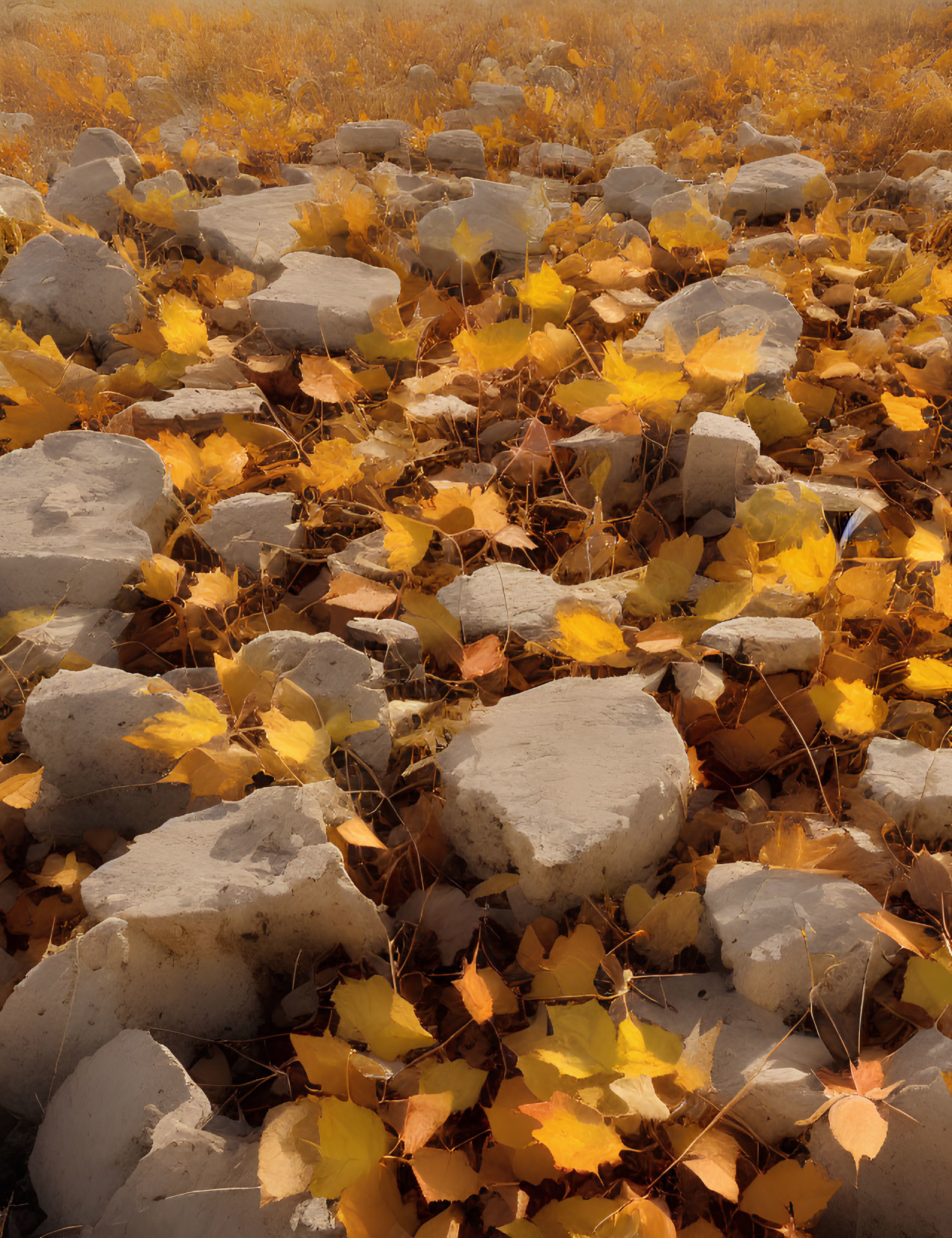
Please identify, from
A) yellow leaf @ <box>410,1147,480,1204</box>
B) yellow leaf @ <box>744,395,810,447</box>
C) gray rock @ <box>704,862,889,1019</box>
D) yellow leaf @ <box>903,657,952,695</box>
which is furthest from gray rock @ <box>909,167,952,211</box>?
yellow leaf @ <box>410,1147,480,1204</box>

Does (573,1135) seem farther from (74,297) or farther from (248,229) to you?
(248,229)

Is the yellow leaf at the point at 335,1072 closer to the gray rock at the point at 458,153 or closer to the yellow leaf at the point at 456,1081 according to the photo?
the yellow leaf at the point at 456,1081

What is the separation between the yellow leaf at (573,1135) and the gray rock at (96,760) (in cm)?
69

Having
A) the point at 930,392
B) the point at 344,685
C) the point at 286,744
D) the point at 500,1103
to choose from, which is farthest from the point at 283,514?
the point at 930,392

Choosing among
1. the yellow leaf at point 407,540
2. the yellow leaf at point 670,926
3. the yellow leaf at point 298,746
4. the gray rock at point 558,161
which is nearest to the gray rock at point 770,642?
the yellow leaf at point 670,926

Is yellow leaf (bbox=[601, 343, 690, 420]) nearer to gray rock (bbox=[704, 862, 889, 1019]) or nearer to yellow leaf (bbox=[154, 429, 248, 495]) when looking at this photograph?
yellow leaf (bbox=[154, 429, 248, 495])

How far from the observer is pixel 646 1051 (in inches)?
35.9

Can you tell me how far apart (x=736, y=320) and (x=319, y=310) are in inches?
44.0

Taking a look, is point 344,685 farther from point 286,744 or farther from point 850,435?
point 850,435

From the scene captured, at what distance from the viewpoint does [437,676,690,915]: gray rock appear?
1093mm

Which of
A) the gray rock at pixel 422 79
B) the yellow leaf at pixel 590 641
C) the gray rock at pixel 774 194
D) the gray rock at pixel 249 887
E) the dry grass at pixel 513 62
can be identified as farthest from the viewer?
the gray rock at pixel 422 79

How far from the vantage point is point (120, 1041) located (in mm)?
953

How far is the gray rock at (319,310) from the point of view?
2219mm

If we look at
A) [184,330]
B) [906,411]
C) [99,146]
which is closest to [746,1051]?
[906,411]
